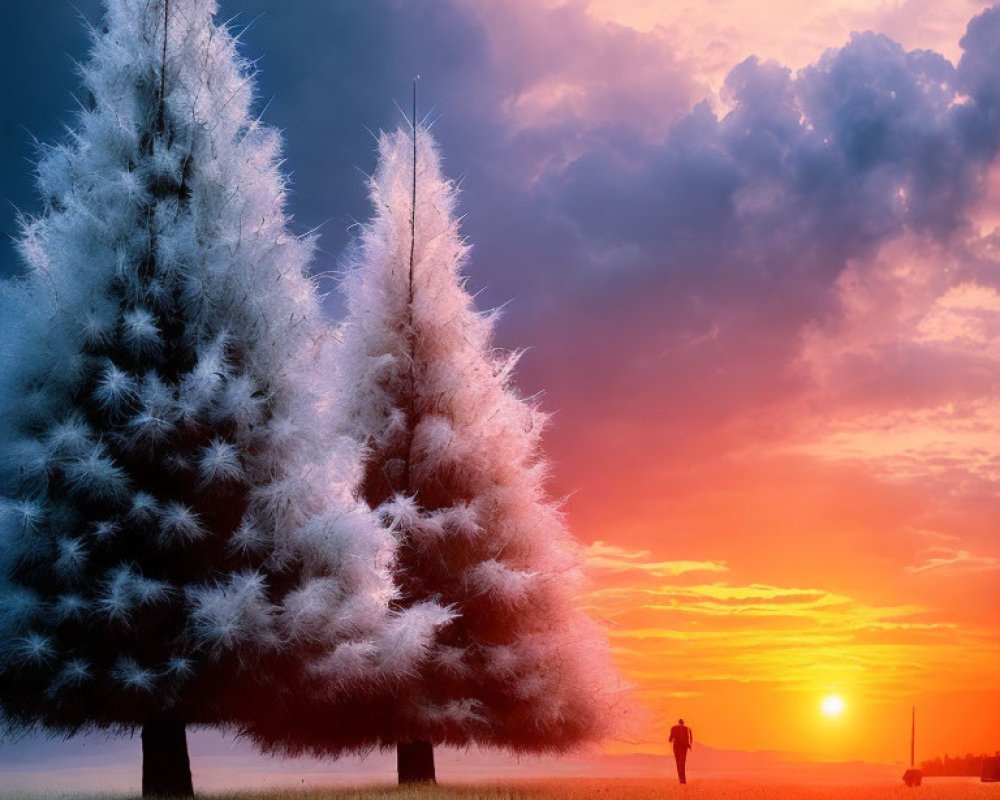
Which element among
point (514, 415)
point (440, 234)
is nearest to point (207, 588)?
point (514, 415)

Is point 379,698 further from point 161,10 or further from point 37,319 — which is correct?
point 161,10

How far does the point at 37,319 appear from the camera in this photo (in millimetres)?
15797

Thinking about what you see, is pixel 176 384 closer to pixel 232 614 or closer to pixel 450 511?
pixel 232 614

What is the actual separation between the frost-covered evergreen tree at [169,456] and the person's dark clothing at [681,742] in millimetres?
8810

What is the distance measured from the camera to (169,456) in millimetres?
15219

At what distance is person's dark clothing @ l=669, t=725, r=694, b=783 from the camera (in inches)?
907

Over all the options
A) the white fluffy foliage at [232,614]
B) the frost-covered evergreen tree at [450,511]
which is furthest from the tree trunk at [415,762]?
the white fluffy foliage at [232,614]

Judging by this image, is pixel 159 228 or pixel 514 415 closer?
pixel 159 228

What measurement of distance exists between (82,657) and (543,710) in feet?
25.7

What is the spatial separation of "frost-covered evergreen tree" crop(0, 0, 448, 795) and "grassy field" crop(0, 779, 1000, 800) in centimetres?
189

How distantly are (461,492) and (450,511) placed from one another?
696 mm

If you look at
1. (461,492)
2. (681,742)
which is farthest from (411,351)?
(681,742)

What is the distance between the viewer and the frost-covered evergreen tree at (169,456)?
1478 centimetres

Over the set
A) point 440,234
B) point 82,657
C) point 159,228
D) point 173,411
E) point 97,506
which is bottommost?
point 82,657
